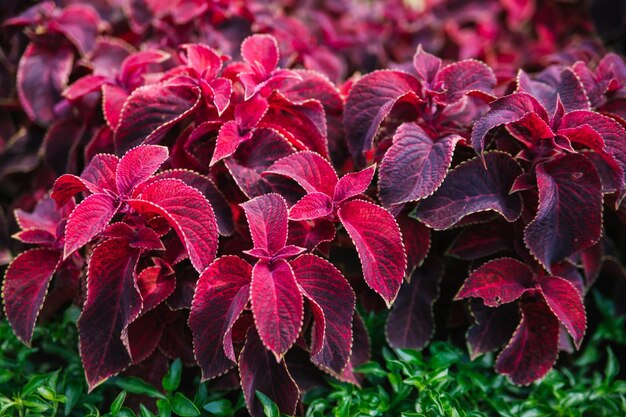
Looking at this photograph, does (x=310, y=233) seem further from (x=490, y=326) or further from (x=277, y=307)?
(x=490, y=326)

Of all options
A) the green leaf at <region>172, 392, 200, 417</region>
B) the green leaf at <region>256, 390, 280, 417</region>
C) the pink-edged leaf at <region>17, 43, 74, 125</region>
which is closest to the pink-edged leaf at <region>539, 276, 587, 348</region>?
the green leaf at <region>256, 390, 280, 417</region>

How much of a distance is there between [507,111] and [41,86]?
3.45 ft

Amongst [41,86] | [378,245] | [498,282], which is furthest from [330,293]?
[41,86]

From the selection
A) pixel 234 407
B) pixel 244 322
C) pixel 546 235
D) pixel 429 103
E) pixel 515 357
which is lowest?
pixel 234 407

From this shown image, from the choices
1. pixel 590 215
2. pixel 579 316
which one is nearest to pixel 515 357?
pixel 579 316

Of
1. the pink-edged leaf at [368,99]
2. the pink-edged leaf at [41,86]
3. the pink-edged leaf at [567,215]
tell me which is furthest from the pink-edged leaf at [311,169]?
the pink-edged leaf at [41,86]

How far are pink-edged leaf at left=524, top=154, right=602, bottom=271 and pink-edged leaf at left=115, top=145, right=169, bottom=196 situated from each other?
24.7 inches

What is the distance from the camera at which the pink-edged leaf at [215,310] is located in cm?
105

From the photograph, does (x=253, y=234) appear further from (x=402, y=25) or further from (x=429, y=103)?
(x=402, y=25)

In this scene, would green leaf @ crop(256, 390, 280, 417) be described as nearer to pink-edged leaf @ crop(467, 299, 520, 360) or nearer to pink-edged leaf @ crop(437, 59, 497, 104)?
pink-edged leaf @ crop(467, 299, 520, 360)

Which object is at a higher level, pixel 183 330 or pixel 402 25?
pixel 402 25

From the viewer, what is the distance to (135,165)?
1.10m

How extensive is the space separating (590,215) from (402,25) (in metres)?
1.11

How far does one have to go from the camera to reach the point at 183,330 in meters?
1.23
